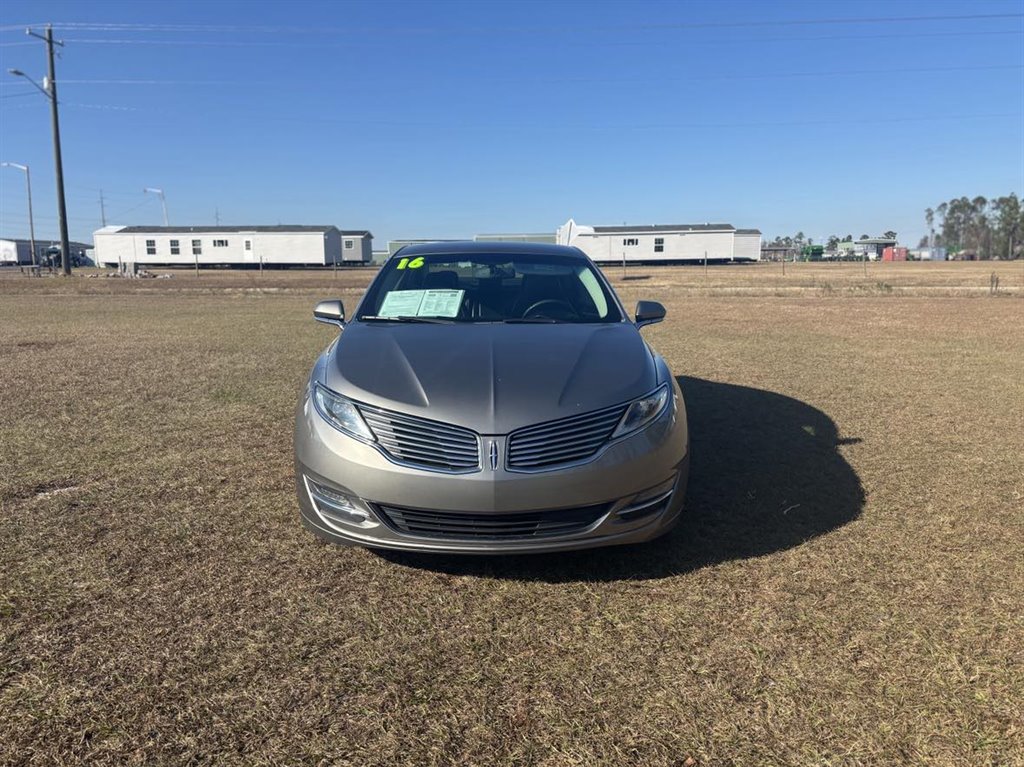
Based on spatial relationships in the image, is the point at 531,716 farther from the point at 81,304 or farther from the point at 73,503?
the point at 81,304

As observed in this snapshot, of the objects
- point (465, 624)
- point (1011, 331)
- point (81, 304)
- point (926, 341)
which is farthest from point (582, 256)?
point (81, 304)

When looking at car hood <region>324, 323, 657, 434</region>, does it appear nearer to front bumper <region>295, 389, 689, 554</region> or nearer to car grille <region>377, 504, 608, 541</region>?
front bumper <region>295, 389, 689, 554</region>

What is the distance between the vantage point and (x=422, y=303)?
429 cm

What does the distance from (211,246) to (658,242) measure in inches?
1532

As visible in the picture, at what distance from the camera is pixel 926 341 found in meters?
11.4

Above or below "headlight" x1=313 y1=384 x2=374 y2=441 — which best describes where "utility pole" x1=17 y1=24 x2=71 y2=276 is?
above

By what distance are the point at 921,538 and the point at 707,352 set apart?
22.8ft

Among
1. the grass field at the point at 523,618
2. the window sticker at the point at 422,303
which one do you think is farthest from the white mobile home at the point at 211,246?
the window sticker at the point at 422,303

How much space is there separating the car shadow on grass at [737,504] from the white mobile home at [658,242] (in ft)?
182

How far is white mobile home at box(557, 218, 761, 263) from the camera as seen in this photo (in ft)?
199

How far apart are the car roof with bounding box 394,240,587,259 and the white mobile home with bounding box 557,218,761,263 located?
55960mm

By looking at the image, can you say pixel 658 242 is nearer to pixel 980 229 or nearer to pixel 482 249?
pixel 482 249

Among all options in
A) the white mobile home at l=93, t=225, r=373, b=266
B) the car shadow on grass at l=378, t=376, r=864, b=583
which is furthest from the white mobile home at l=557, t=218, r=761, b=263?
the car shadow on grass at l=378, t=376, r=864, b=583

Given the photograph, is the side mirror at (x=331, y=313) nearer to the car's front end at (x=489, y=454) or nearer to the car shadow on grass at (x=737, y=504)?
the car's front end at (x=489, y=454)
